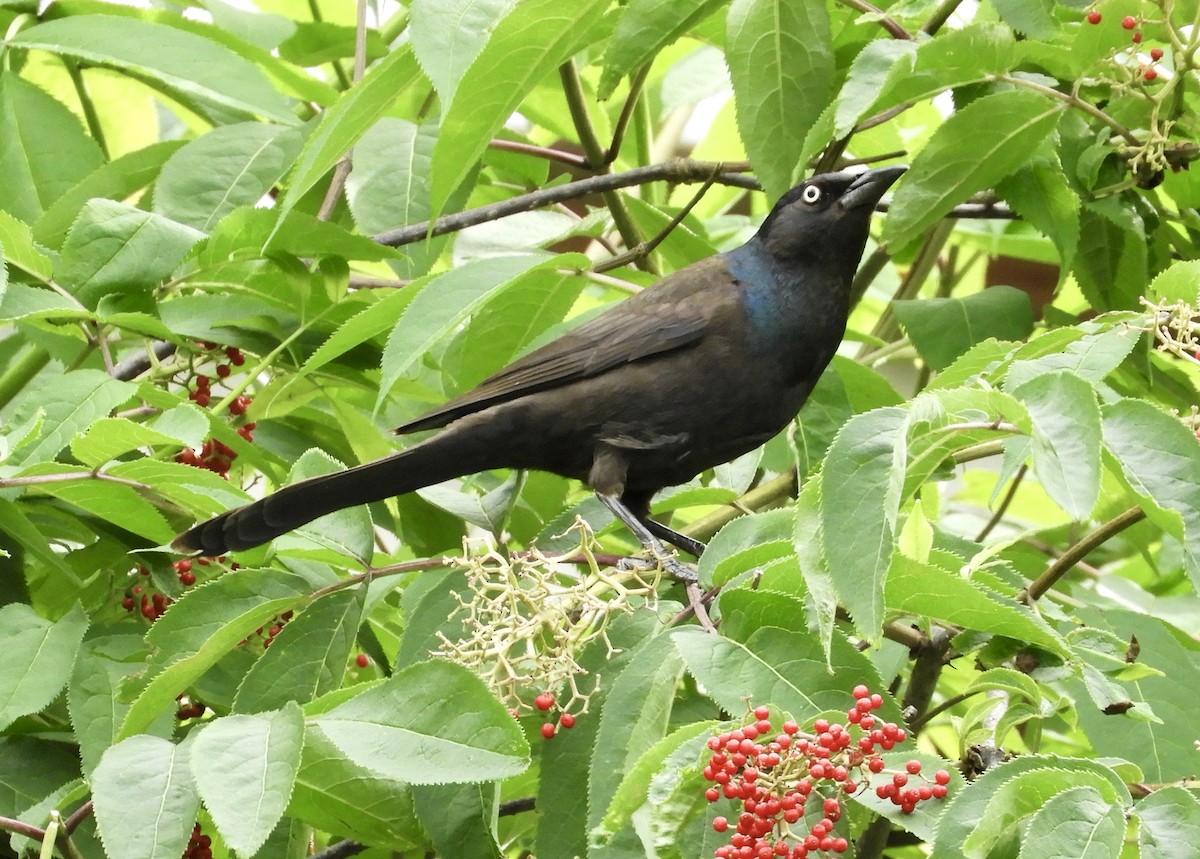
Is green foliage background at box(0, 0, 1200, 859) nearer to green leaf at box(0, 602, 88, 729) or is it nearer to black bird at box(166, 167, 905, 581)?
green leaf at box(0, 602, 88, 729)

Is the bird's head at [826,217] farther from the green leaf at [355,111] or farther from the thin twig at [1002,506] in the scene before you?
the green leaf at [355,111]

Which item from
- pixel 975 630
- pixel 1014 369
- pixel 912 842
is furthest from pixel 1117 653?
pixel 912 842

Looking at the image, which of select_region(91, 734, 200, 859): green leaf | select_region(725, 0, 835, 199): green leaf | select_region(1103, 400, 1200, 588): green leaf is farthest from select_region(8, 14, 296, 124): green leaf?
select_region(1103, 400, 1200, 588): green leaf

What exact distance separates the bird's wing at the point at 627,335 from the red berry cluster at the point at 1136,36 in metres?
1.16

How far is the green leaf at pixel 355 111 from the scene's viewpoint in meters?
2.63

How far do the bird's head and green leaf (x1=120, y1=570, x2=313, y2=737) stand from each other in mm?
1790

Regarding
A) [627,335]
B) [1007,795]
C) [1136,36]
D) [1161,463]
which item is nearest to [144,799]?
[1007,795]

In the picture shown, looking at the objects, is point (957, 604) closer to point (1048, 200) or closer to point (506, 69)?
point (506, 69)

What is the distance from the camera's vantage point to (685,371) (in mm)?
3682

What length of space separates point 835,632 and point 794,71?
1.39 metres

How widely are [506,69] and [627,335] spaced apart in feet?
3.62

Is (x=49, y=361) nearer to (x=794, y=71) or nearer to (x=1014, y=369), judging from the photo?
(x=794, y=71)

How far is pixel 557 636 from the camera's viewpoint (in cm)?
217

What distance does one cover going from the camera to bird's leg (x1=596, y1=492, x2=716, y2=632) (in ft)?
7.25
